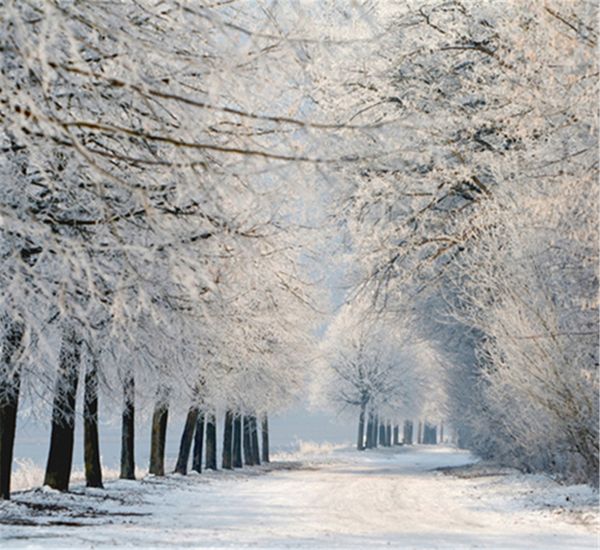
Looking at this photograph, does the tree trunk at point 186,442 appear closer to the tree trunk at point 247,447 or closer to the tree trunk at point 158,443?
the tree trunk at point 158,443

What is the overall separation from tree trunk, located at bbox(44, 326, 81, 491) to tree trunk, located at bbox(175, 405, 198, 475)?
42.4 feet

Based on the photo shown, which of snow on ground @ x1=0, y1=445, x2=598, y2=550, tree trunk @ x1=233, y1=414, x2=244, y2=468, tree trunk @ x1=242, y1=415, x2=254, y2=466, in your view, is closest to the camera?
snow on ground @ x1=0, y1=445, x2=598, y2=550

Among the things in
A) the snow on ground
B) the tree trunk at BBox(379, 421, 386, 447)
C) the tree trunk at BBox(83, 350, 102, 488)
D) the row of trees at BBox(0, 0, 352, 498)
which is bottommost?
the tree trunk at BBox(379, 421, 386, 447)

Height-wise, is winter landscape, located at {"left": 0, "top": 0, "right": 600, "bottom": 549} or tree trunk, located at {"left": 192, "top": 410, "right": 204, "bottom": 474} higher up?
winter landscape, located at {"left": 0, "top": 0, "right": 600, "bottom": 549}

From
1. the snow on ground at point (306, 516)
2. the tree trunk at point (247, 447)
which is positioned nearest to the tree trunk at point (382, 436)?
the tree trunk at point (247, 447)

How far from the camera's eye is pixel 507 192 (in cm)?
1706

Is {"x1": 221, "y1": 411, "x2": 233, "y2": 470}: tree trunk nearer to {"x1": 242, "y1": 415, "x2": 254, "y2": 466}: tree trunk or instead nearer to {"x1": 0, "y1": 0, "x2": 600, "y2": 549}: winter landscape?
{"x1": 242, "y1": 415, "x2": 254, "y2": 466}: tree trunk

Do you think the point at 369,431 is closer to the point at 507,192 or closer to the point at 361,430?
the point at 361,430

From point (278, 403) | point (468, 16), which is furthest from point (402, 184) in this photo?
point (278, 403)

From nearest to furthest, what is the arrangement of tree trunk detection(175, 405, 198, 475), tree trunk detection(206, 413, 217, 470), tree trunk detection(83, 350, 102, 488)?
tree trunk detection(83, 350, 102, 488) < tree trunk detection(175, 405, 198, 475) < tree trunk detection(206, 413, 217, 470)

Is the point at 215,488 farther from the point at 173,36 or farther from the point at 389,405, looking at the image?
the point at 389,405

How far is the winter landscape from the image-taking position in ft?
20.0

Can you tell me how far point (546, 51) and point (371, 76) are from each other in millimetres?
6700

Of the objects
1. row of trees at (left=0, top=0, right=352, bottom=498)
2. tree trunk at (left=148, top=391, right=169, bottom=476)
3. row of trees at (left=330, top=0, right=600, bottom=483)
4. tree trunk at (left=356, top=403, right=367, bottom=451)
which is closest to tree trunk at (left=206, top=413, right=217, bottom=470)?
tree trunk at (left=148, top=391, right=169, bottom=476)
